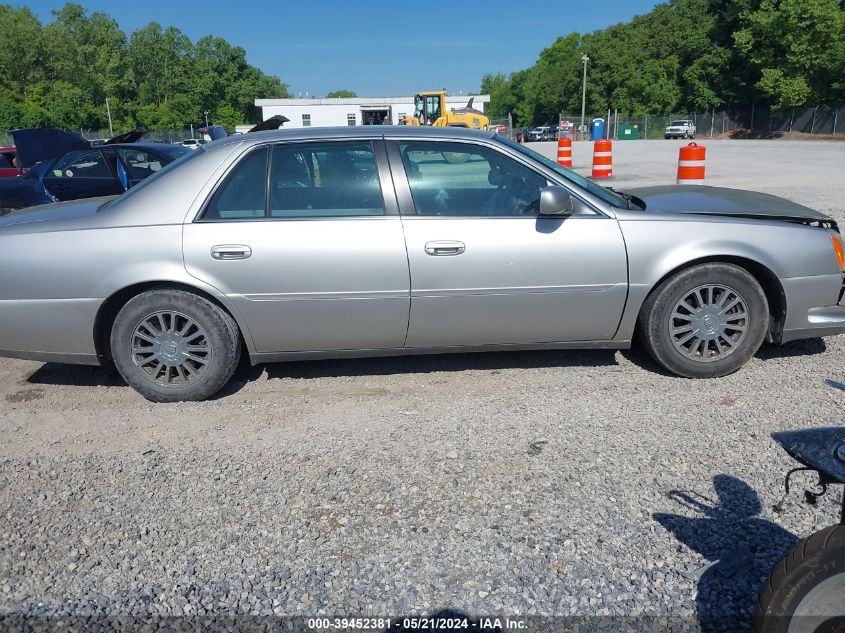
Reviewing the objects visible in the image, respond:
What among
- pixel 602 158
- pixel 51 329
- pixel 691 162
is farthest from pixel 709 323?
pixel 602 158

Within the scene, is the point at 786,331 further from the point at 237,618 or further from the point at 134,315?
the point at 134,315

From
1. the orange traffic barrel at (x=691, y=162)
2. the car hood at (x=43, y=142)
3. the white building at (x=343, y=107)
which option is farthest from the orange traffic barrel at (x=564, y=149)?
the white building at (x=343, y=107)

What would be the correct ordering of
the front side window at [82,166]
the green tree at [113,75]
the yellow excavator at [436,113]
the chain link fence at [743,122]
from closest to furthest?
the front side window at [82,166] → the yellow excavator at [436,113] → the chain link fence at [743,122] → the green tree at [113,75]

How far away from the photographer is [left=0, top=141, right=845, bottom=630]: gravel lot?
8.14ft

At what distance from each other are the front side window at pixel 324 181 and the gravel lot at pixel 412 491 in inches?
45.1

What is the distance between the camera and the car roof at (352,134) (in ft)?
13.9

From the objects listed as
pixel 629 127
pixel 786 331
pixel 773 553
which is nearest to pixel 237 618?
pixel 773 553

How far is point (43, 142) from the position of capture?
36.1 feet

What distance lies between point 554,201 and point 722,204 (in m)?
1.34

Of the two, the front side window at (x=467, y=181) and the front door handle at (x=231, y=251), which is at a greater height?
the front side window at (x=467, y=181)

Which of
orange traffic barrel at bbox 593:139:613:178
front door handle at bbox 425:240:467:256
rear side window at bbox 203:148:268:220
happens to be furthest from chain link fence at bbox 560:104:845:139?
rear side window at bbox 203:148:268:220

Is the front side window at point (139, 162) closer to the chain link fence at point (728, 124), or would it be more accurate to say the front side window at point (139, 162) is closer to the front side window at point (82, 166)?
the front side window at point (82, 166)

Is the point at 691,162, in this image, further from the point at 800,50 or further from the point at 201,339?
the point at 800,50

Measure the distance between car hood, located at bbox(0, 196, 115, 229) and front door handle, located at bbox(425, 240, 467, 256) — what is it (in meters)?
2.10
